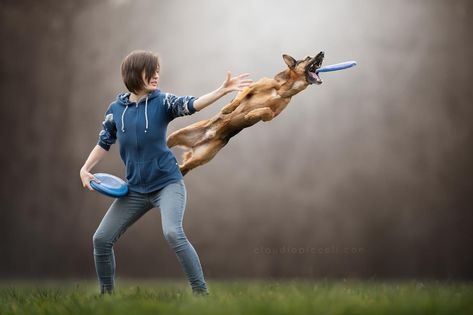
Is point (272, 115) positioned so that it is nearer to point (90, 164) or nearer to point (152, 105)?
point (152, 105)

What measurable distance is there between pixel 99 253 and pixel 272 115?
137 centimetres

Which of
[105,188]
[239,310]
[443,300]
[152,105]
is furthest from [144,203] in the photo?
[443,300]

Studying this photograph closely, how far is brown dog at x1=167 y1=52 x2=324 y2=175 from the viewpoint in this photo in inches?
156

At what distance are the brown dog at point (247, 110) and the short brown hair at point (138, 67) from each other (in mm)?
712

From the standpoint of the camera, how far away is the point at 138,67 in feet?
11.4

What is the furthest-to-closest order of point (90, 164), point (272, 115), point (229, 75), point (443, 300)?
1. point (272, 115)
2. point (90, 164)
3. point (229, 75)
4. point (443, 300)

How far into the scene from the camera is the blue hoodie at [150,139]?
3.47 metres

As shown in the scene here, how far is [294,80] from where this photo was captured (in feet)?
13.2

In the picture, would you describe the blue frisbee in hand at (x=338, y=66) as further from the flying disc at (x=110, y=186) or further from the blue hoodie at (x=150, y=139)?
the flying disc at (x=110, y=186)

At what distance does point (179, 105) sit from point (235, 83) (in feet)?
1.13

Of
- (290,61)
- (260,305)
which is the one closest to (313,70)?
(290,61)

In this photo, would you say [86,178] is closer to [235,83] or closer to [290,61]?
[235,83]

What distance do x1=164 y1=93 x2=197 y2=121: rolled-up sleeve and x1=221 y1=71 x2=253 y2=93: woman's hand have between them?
203mm

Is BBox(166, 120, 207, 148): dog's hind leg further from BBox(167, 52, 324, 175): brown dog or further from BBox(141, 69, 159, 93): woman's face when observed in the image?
BBox(141, 69, 159, 93): woman's face
